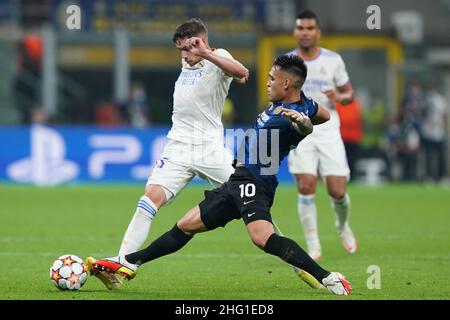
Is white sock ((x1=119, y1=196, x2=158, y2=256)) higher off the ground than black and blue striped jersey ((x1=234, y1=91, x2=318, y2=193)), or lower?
lower

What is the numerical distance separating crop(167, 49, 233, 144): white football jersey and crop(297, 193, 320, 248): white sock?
2458mm

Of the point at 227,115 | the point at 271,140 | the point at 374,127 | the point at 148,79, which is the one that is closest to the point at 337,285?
the point at 271,140

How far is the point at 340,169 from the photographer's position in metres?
12.5

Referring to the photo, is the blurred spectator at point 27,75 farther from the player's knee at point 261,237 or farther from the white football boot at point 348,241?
the player's knee at point 261,237

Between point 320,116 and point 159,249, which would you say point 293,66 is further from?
point 159,249

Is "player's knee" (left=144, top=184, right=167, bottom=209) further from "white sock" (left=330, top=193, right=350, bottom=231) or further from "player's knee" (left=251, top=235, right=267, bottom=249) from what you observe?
"white sock" (left=330, top=193, right=350, bottom=231)

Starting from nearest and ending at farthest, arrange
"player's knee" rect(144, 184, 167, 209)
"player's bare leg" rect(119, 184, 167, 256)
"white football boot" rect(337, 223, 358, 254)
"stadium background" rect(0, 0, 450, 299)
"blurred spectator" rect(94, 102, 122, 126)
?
"player's bare leg" rect(119, 184, 167, 256)
"player's knee" rect(144, 184, 167, 209)
"white football boot" rect(337, 223, 358, 254)
"stadium background" rect(0, 0, 450, 299)
"blurred spectator" rect(94, 102, 122, 126)

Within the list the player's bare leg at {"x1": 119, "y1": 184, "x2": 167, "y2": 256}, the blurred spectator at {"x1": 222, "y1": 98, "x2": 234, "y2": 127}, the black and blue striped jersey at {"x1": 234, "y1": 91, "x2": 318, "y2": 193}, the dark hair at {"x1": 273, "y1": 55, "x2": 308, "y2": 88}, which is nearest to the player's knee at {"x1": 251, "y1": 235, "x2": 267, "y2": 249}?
the black and blue striped jersey at {"x1": 234, "y1": 91, "x2": 318, "y2": 193}

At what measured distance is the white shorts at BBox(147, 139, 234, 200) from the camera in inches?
387

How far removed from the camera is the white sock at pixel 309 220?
12.1m

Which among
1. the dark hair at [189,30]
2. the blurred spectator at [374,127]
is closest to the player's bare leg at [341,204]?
the dark hair at [189,30]

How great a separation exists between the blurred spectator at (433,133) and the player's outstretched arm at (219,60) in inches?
735

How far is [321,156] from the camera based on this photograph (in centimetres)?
1252
